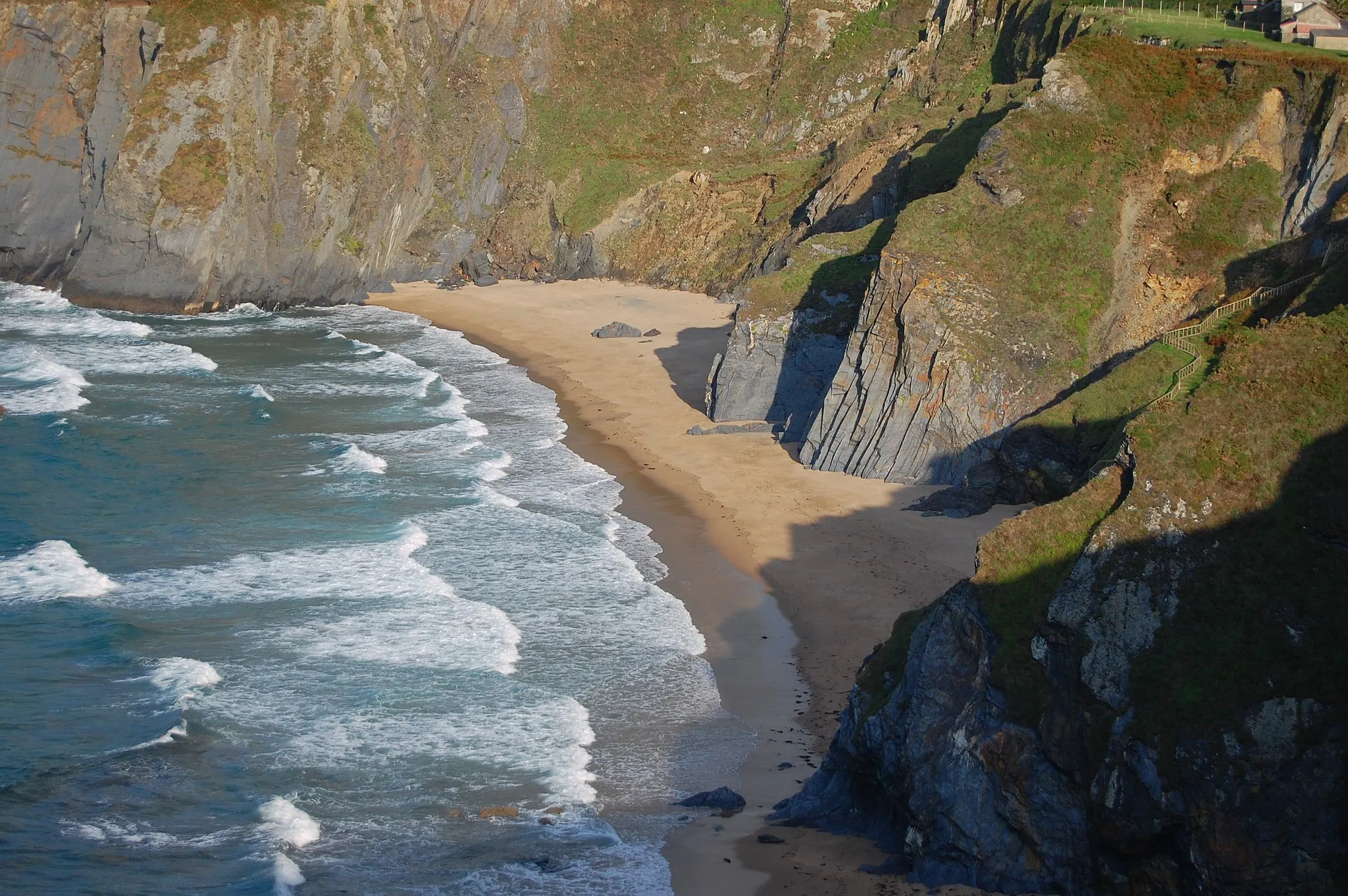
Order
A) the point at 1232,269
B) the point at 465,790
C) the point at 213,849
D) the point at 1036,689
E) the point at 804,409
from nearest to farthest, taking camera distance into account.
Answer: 1. the point at 1036,689
2. the point at 213,849
3. the point at 465,790
4. the point at 1232,269
5. the point at 804,409

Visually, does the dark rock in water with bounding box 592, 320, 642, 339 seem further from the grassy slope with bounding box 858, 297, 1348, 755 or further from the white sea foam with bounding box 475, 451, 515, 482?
the grassy slope with bounding box 858, 297, 1348, 755

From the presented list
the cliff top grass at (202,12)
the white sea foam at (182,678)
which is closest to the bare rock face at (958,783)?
the white sea foam at (182,678)

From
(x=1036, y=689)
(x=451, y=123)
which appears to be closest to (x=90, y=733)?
(x=1036, y=689)

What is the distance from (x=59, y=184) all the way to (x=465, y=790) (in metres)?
51.6

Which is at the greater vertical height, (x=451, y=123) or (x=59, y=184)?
(x=451, y=123)

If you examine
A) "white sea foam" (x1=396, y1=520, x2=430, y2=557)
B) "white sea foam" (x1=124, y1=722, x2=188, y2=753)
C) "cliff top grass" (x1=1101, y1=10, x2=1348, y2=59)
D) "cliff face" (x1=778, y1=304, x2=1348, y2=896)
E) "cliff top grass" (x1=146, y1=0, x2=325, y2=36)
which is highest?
"cliff top grass" (x1=1101, y1=10, x2=1348, y2=59)

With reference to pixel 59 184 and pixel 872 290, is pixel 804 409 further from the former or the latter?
pixel 59 184

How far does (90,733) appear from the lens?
79.5 feet

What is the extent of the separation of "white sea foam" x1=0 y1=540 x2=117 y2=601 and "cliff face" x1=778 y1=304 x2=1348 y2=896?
19890mm

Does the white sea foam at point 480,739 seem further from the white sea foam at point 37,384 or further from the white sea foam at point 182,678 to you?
the white sea foam at point 37,384

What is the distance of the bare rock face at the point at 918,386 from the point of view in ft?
122

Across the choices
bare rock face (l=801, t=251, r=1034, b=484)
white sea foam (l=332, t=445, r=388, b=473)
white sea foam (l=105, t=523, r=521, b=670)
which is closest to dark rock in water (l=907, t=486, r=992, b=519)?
bare rock face (l=801, t=251, r=1034, b=484)

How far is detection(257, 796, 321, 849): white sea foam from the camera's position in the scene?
21.1 meters

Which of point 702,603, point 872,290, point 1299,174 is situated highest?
point 1299,174
